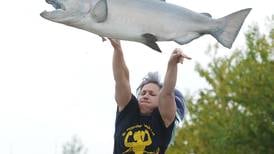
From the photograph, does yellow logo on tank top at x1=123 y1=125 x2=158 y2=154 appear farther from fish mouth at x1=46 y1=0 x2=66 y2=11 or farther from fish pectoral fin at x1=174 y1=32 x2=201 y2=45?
fish mouth at x1=46 y1=0 x2=66 y2=11

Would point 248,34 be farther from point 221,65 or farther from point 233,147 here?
point 233,147

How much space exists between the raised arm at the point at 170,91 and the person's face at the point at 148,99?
0.46 ft

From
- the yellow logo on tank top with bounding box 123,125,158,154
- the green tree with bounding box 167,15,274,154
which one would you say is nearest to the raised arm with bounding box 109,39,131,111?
the yellow logo on tank top with bounding box 123,125,158,154

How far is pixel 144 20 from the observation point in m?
4.01

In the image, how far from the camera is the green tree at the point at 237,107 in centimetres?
1577

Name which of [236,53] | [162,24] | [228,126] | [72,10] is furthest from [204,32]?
[236,53]

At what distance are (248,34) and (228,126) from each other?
2.18 metres

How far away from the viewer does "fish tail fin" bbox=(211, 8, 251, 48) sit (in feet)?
13.8

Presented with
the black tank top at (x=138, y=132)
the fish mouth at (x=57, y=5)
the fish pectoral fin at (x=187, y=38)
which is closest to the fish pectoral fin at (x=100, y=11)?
the fish mouth at (x=57, y=5)

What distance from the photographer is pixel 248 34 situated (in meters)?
16.9

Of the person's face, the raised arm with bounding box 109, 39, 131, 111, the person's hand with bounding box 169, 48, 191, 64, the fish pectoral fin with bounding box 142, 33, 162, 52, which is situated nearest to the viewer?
the fish pectoral fin with bounding box 142, 33, 162, 52

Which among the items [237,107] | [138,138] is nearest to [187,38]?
[138,138]

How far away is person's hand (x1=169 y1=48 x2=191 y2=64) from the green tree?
1057 cm

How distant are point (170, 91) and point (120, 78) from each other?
360mm
